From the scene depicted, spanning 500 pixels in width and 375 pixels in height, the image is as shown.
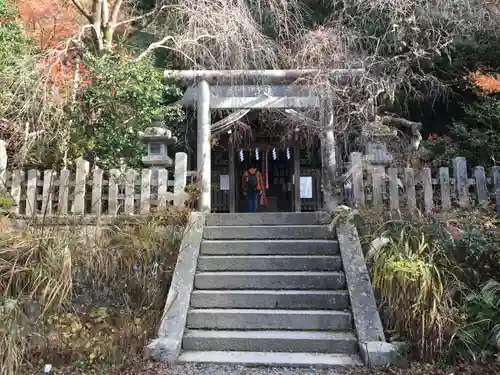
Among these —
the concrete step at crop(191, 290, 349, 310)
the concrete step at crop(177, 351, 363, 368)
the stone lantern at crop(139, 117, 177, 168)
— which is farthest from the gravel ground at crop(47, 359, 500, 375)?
the stone lantern at crop(139, 117, 177, 168)

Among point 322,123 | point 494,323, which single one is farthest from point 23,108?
point 494,323

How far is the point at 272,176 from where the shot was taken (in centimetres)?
1256

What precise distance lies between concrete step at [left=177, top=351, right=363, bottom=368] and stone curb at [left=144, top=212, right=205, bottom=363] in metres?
0.16

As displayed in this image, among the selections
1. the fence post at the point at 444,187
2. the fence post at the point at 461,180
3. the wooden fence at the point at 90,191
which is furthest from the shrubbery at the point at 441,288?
the wooden fence at the point at 90,191

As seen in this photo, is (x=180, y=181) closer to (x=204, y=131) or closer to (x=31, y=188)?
(x=204, y=131)

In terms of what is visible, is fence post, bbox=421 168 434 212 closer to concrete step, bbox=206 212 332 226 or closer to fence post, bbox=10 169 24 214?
concrete step, bbox=206 212 332 226

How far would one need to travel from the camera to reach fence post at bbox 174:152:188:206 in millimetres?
5930

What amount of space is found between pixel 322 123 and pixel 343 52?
4.64ft

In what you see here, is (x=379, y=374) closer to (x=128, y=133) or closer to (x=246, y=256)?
(x=246, y=256)

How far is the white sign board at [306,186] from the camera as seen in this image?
38.0ft

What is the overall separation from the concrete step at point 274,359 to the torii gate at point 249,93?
3386 mm

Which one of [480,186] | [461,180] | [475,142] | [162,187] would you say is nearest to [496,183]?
[480,186]

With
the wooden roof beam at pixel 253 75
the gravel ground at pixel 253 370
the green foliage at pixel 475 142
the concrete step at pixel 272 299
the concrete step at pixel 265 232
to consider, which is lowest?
the gravel ground at pixel 253 370

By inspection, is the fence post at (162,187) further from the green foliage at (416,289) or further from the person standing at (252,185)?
the person standing at (252,185)
